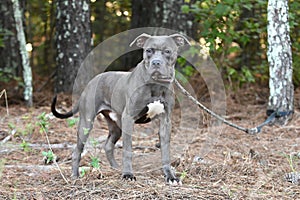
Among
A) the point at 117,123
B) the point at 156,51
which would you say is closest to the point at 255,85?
the point at 117,123

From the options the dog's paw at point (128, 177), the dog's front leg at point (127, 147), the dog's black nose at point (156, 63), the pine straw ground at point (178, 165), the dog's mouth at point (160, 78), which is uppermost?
the dog's black nose at point (156, 63)

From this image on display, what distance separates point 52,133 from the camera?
6.59 meters

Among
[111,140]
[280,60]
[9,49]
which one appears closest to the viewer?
[111,140]

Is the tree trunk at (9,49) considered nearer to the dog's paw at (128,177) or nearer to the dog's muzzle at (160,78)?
the dog's paw at (128,177)

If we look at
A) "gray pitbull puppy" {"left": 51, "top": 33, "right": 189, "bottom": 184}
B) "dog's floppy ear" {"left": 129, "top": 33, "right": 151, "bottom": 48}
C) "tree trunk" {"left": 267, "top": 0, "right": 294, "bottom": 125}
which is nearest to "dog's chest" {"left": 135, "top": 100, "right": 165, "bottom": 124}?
"gray pitbull puppy" {"left": 51, "top": 33, "right": 189, "bottom": 184}

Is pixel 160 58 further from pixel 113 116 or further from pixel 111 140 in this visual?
pixel 111 140

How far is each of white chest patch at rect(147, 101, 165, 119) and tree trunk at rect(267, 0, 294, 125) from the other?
8.71ft

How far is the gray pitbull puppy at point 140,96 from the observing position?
4.06 metres

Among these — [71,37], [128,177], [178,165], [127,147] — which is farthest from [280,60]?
[71,37]

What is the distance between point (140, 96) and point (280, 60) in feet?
9.43

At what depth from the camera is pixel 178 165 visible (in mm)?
4906

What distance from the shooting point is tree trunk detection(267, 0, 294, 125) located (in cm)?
627

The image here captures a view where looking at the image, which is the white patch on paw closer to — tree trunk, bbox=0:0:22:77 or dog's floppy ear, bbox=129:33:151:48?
dog's floppy ear, bbox=129:33:151:48

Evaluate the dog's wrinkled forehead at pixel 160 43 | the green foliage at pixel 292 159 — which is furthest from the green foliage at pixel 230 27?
the dog's wrinkled forehead at pixel 160 43
